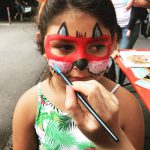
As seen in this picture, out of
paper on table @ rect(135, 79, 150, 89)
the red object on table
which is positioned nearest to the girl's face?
the red object on table

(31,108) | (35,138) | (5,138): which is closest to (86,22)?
(31,108)

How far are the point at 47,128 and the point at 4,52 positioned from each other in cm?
415

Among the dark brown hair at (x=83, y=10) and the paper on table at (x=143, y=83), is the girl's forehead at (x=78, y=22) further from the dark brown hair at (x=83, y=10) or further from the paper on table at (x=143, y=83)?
the paper on table at (x=143, y=83)

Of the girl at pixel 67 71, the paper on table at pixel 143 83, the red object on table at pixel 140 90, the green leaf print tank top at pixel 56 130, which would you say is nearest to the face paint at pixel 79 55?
the girl at pixel 67 71

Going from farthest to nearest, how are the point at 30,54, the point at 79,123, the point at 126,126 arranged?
the point at 30,54 → the point at 126,126 → the point at 79,123

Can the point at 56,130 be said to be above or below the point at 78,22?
below

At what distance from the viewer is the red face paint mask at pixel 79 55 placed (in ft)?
2.64

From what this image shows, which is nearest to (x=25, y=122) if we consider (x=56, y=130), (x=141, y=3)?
(x=56, y=130)

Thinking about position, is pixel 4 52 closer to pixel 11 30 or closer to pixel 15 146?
pixel 11 30

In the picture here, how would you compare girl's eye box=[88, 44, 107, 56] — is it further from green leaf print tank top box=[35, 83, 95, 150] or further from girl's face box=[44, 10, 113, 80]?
green leaf print tank top box=[35, 83, 95, 150]

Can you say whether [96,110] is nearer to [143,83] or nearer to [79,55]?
[79,55]

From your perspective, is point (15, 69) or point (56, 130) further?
point (15, 69)

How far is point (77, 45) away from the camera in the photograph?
2.66ft

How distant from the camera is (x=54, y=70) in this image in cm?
84
